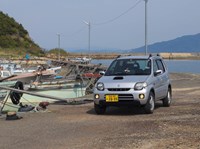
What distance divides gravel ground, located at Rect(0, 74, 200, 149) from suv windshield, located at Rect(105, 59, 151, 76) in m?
1.24

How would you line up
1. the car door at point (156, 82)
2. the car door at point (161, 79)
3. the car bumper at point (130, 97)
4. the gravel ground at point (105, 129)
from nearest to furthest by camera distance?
the gravel ground at point (105, 129) < the car bumper at point (130, 97) < the car door at point (156, 82) < the car door at point (161, 79)

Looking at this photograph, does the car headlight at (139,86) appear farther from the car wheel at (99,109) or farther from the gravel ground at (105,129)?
the car wheel at (99,109)

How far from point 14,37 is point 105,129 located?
3493 inches

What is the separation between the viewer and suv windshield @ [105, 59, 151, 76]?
14.3m

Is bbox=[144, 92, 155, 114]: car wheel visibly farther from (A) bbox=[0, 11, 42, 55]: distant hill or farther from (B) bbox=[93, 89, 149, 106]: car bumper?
Answer: (A) bbox=[0, 11, 42, 55]: distant hill

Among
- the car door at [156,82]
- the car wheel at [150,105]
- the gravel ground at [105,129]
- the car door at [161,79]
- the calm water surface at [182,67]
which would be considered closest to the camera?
the gravel ground at [105,129]

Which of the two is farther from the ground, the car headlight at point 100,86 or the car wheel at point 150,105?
the car headlight at point 100,86

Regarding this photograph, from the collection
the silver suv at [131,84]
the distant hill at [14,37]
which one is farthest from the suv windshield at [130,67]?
the distant hill at [14,37]

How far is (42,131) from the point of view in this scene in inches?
431

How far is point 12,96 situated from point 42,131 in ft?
14.1

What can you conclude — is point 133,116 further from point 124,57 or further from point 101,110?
point 124,57

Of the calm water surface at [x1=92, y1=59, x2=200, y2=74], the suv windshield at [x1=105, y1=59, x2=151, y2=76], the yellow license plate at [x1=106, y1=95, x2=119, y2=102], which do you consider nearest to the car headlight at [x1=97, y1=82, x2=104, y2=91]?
the yellow license plate at [x1=106, y1=95, x2=119, y2=102]

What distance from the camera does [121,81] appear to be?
13375 mm

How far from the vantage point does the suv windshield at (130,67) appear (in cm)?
1430
